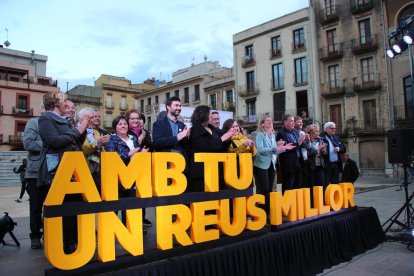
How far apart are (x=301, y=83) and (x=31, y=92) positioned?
26178 mm

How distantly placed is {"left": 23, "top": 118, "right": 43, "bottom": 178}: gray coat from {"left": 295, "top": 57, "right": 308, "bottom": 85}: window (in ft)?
83.0

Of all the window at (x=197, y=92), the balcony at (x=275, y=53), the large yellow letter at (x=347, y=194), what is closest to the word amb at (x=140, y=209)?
the large yellow letter at (x=347, y=194)

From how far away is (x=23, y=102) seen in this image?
34094 millimetres

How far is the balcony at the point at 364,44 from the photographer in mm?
23452

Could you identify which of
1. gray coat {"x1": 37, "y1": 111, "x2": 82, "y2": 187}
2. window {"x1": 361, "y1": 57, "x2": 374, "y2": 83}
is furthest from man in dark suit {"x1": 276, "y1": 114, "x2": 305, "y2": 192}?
window {"x1": 361, "y1": 57, "x2": 374, "y2": 83}

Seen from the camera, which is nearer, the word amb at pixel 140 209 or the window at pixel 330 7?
the word amb at pixel 140 209

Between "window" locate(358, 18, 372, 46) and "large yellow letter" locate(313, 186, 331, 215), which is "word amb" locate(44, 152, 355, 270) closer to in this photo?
"large yellow letter" locate(313, 186, 331, 215)

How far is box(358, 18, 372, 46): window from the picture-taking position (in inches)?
951

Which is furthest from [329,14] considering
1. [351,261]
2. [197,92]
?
[351,261]

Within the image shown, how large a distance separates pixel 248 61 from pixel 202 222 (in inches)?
1131

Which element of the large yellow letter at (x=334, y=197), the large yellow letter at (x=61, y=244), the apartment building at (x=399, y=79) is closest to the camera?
the large yellow letter at (x=61, y=244)

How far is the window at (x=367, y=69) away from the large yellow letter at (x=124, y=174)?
80.2 ft

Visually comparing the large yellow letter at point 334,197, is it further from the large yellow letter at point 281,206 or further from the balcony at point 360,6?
the balcony at point 360,6

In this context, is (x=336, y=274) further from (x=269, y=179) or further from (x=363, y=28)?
(x=363, y=28)
